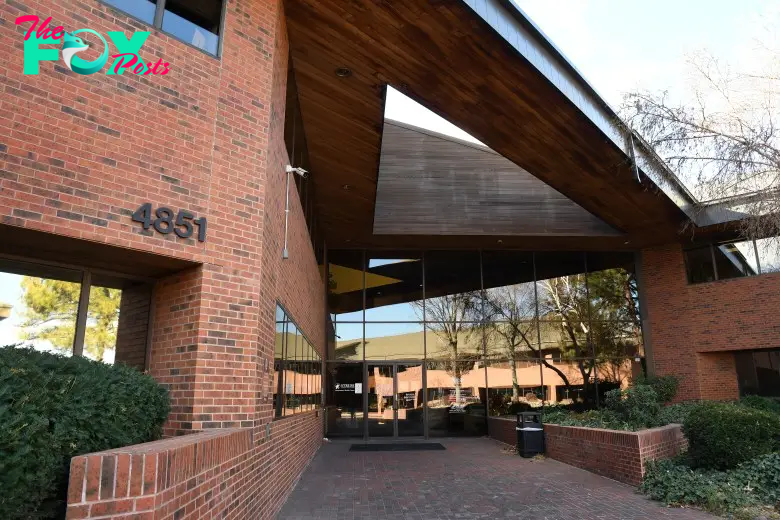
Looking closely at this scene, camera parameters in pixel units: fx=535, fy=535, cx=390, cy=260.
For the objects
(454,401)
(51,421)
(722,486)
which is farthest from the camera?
(454,401)

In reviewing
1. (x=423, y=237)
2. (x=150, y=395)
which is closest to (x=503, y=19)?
(x=150, y=395)

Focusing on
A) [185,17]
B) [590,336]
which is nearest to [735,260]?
[590,336]

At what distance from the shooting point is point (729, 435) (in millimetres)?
7668

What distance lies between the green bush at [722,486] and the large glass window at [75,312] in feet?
23.0

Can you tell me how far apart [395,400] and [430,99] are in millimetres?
10326

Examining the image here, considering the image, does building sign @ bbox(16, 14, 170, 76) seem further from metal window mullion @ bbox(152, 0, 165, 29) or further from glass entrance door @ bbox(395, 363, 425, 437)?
glass entrance door @ bbox(395, 363, 425, 437)

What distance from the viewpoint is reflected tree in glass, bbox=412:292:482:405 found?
56.9 ft

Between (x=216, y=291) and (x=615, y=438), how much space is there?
7.09m

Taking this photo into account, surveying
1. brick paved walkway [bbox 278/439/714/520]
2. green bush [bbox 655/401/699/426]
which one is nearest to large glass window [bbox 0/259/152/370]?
brick paved walkway [bbox 278/439/714/520]

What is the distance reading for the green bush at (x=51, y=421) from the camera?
2.58 meters

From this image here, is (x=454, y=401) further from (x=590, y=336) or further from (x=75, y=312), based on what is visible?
(x=75, y=312)

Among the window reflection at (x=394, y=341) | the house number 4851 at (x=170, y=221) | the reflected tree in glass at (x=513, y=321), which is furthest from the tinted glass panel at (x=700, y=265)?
the house number 4851 at (x=170, y=221)

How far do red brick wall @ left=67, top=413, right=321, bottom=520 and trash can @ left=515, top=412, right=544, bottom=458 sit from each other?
7.05 m

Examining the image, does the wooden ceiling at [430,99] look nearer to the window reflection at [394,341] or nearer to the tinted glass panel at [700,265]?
the tinted glass panel at [700,265]
